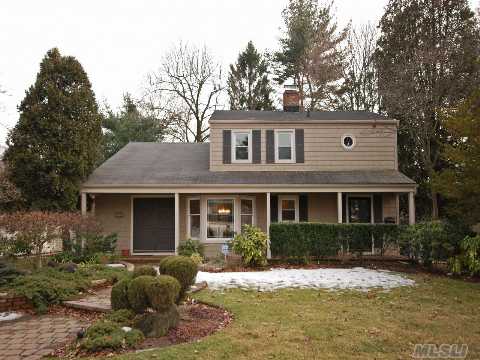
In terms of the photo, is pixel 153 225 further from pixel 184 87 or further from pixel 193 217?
pixel 184 87

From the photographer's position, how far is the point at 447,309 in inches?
259

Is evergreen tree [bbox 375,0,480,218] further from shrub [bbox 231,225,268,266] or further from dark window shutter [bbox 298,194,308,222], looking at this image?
shrub [bbox 231,225,268,266]

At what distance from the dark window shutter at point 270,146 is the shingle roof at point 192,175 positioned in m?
0.54

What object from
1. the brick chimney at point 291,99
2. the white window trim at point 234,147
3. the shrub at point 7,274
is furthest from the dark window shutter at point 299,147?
the shrub at point 7,274

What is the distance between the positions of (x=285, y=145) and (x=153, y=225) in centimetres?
579

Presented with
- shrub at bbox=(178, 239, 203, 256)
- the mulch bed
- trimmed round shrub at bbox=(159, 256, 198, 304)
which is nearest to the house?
shrub at bbox=(178, 239, 203, 256)

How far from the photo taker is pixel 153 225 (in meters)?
14.7

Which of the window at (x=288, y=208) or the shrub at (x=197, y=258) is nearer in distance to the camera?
the shrub at (x=197, y=258)

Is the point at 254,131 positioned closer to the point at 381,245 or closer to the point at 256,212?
the point at 256,212

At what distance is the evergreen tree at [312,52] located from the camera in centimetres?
2541

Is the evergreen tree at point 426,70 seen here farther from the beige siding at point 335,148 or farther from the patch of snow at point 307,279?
the patch of snow at point 307,279

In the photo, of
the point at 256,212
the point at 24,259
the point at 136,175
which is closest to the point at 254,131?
the point at 256,212

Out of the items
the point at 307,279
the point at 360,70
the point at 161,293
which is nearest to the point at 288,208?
the point at 307,279

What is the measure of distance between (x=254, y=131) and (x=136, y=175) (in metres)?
4.63
